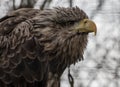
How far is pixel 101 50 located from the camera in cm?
493

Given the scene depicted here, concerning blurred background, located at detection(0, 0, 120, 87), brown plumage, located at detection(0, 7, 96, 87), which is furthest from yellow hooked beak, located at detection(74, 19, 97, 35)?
blurred background, located at detection(0, 0, 120, 87)

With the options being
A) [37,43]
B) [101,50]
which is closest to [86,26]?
[37,43]

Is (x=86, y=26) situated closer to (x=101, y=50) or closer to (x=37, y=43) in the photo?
(x=37, y=43)

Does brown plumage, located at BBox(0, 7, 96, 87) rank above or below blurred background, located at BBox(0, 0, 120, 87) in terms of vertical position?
above

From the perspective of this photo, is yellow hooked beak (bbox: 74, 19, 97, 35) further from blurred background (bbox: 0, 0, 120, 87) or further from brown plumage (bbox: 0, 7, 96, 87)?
blurred background (bbox: 0, 0, 120, 87)

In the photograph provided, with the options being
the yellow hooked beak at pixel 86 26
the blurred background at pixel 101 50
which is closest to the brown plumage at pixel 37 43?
the yellow hooked beak at pixel 86 26

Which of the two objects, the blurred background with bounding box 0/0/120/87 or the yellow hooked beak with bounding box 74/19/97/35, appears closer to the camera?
the yellow hooked beak with bounding box 74/19/97/35

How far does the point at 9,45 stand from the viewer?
3.18 meters

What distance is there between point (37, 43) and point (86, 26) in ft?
0.87

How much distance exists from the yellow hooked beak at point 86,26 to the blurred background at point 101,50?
1.55 metres

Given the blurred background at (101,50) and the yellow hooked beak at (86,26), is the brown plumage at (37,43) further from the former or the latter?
the blurred background at (101,50)

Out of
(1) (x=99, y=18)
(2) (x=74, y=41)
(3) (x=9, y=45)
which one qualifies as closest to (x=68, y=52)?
(2) (x=74, y=41)

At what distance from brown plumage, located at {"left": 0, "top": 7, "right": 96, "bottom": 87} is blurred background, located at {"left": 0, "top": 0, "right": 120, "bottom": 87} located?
1512 mm

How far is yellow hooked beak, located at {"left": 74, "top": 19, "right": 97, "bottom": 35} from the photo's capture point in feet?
10.4
